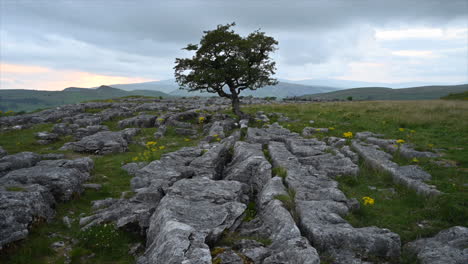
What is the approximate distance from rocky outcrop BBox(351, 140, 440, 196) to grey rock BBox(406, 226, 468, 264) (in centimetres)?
327

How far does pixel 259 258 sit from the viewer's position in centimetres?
780

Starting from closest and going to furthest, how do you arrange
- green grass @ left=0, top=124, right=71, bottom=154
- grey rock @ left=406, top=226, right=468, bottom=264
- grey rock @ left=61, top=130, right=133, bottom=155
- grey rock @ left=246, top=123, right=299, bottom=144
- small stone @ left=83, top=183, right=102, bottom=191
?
1. grey rock @ left=406, top=226, right=468, bottom=264
2. small stone @ left=83, top=183, right=102, bottom=191
3. grey rock @ left=246, top=123, right=299, bottom=144
4. grey rock @ left=61, top=130, right=133, bottom=155
5. green grass @ left=0, top=124, right=71, bottom=154

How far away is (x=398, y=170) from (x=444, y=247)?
7.35 meters

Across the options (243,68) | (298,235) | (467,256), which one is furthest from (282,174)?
(243,68)

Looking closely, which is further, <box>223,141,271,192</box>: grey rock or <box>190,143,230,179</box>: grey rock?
<box>190,143,230,179</box>: grey rock

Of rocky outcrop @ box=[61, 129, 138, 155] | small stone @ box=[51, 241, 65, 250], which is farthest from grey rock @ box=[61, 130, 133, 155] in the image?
small stone @ box=[51, 241, 65, 250]

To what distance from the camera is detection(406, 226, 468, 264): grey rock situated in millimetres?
7403

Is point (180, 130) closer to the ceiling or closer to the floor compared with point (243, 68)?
closer to the floor

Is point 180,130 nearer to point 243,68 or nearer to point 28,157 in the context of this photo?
point 243,68

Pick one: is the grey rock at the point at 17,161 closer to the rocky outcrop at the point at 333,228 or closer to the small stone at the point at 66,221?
the small stone at the point at 66,221

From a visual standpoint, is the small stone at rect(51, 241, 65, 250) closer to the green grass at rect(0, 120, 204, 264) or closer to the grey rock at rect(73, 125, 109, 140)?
the green grass at rect(0, 120, 204, 264)

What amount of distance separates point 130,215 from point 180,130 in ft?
66.0

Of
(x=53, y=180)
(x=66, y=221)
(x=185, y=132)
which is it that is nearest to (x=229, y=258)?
(x=66, y=221)

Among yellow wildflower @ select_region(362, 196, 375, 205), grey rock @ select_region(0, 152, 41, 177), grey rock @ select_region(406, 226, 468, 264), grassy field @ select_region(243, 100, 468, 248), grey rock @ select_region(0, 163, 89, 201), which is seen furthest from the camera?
grey rock @ select_region(0, 152, 41, 177)
